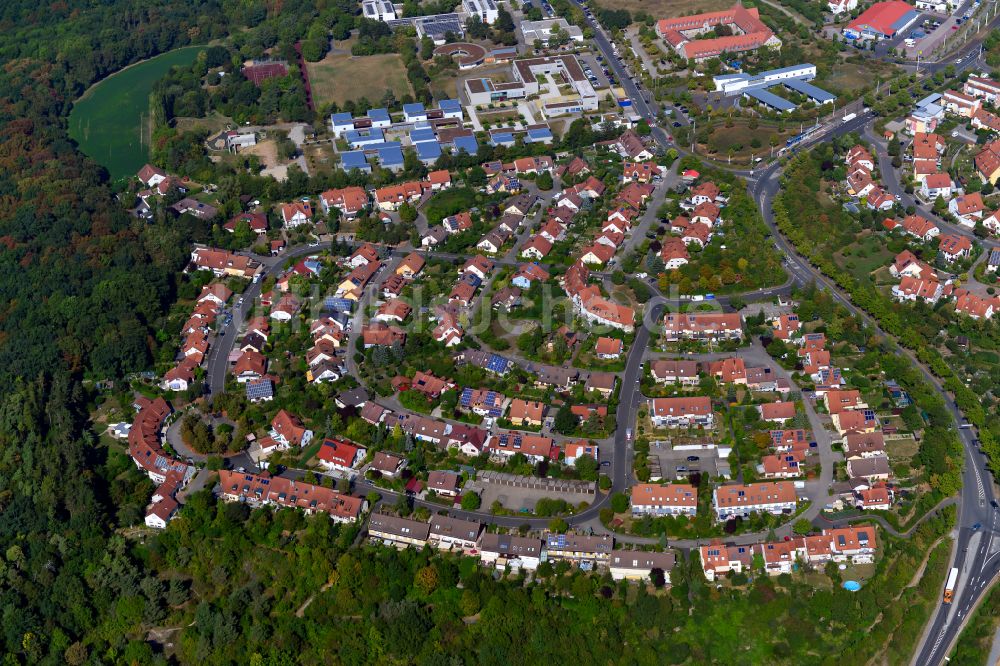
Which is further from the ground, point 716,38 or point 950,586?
point 716,38

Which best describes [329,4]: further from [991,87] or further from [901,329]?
[901,329]

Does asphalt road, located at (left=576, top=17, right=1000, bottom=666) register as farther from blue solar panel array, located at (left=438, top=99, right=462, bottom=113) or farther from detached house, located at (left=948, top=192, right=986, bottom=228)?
blue solar panel array, located at (left=438, top=99, right=462, bottom=113)

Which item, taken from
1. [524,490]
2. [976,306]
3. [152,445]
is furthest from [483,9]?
[524,490]

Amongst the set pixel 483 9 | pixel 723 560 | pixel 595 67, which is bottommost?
pixel 595 67

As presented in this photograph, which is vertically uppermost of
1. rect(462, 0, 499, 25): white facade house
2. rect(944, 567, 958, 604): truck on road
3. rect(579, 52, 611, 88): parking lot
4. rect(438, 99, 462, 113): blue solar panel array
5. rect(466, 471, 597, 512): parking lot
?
rect(462, 0, 499, 25): white facade house

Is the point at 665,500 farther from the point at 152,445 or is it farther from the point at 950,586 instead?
the point at 152,445

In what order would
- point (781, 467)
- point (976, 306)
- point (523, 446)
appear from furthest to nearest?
point (976, 306) < point (523, 446) < point (781, 467)

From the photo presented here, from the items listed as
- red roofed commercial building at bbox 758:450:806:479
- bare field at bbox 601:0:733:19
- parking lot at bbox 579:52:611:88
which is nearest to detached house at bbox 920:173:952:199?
parking lot at bbox 579:52:611:88
